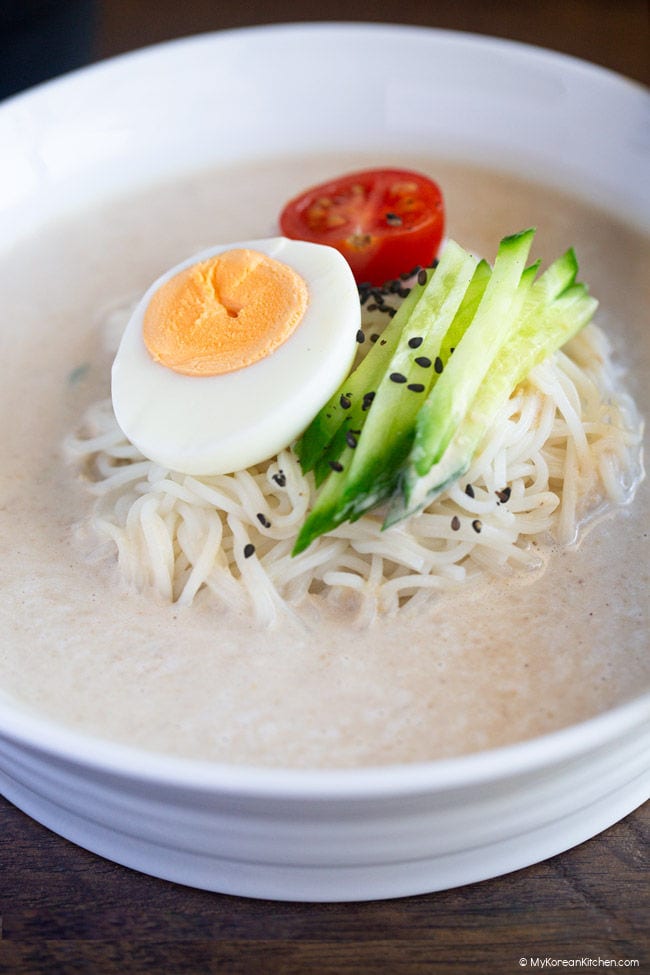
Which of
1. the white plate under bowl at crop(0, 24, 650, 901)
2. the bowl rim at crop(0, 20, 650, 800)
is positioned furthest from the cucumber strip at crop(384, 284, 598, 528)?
the white plate under bowl at crop(0, 24, 650, 901)

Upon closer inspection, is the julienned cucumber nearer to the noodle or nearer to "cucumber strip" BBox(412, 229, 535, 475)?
"cucumber strip" BBox(412, 229, 535, 475)

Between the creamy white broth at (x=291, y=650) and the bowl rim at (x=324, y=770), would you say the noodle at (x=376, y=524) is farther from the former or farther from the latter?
the bowl rim at (x=324, y=770)

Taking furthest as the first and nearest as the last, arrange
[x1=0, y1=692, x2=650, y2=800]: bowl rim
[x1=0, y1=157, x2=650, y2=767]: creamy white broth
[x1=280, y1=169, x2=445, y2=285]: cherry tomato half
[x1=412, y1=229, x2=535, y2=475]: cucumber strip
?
[x1=280, y1=169, x2=445, y2=285]: cherry tomato half → [x1=412, y1=229, x2=535, y2=475]: cucumber strip → [x1=0, y1=157, x2=650, y2=767]: creamy white broth → [x1=0, y1=692, x2=650, y2=800]: bowl rim

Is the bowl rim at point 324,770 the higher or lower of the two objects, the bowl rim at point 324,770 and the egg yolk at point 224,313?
the lower

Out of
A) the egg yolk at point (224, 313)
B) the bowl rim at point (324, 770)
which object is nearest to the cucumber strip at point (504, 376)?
the egg yolk at point (224, 313)

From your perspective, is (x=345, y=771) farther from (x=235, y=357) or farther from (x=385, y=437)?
(x=235, y=357)

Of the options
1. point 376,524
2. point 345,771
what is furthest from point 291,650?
point 345,771

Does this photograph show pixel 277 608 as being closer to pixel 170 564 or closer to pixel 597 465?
pixel 170 564
